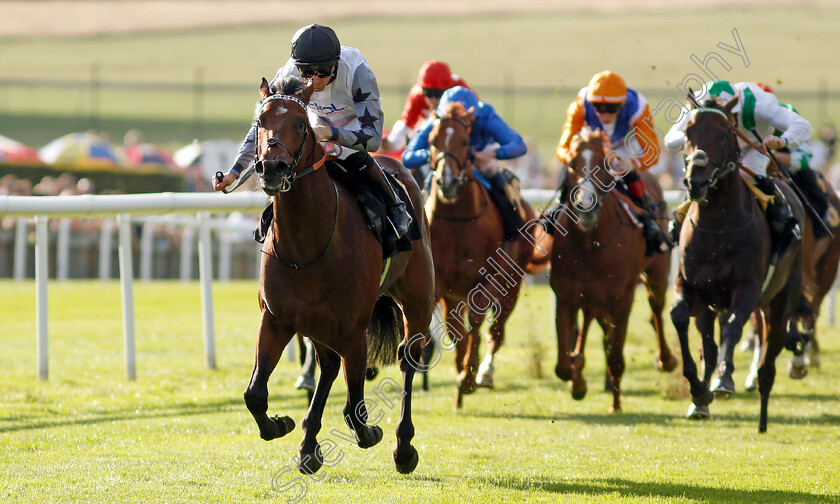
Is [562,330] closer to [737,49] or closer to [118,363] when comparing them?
[737,49]

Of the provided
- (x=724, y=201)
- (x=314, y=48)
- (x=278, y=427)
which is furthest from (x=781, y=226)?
(x=278, y=427)

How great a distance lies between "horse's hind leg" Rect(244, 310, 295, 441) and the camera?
476 centimetres

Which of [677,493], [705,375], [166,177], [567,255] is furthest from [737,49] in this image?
[166,177]

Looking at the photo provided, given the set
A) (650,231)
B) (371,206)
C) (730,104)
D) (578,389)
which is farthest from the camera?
(650,231)

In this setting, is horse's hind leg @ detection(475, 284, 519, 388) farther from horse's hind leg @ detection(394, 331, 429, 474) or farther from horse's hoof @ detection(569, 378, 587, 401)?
horse's hind leg @ detection(394, 331, 429, 474)

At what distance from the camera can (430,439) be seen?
6234 millimetres

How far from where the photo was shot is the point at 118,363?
8.96 m

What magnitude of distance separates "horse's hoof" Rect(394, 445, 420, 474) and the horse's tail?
0.75 metres

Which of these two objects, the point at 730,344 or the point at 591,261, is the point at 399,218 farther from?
the point at 591,261

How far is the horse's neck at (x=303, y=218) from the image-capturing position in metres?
4.64

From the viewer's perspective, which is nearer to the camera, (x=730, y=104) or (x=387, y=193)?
(x=387, y=193)

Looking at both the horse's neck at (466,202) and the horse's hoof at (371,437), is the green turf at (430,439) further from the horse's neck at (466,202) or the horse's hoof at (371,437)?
the horse's neck at (466,202)

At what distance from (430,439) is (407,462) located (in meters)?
0.99

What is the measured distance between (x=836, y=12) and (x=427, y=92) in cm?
5525
